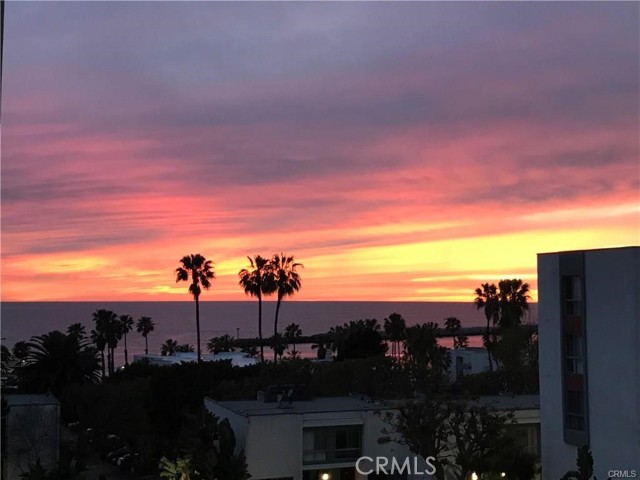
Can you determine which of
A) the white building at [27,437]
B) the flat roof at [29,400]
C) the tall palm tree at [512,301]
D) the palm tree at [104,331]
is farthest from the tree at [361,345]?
the white building at [27,437]

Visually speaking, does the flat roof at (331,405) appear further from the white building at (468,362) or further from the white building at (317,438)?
the white building at (468,362)

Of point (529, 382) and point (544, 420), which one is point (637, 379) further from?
point (529, 382)

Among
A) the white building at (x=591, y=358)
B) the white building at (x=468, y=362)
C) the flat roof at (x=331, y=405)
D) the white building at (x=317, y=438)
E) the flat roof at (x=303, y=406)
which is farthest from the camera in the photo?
the white building at (x=468, y=362)

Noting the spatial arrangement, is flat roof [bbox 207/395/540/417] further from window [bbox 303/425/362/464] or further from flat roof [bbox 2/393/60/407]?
flat roof [bbox 2/393/60/407]

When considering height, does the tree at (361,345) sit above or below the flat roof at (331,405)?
above

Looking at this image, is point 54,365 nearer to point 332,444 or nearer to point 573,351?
point 332,444

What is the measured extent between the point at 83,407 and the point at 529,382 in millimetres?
28140

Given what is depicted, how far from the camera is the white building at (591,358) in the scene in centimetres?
2181

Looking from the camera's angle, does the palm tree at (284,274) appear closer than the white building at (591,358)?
No

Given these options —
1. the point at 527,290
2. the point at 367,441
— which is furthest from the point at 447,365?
the point at 367,441

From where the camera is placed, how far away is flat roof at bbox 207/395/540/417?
30234mm

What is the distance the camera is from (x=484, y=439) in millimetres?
25984

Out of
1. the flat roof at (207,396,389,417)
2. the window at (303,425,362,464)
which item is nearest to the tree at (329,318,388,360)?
the flat roof at (207,396,389,417)

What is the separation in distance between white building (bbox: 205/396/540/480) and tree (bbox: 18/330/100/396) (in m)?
16.3
